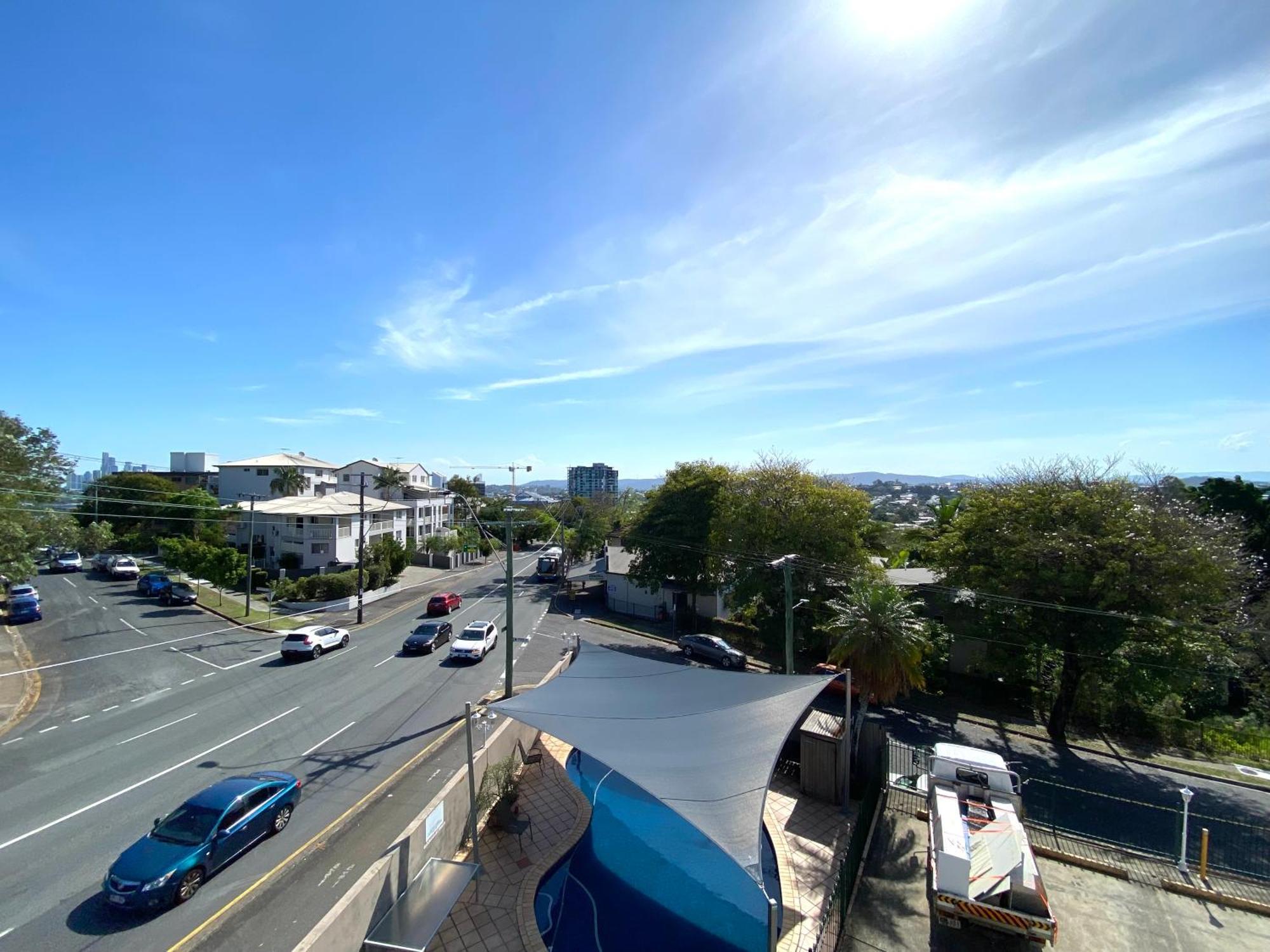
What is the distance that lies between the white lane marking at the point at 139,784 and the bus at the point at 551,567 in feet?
106

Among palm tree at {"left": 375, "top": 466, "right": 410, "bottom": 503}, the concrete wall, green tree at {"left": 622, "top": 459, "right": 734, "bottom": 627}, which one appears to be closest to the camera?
the concrete wall

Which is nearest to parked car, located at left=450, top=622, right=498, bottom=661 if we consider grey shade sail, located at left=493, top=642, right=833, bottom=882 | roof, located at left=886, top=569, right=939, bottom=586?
grey shade sail, located at left=493, top=642, right=833, bottom=882

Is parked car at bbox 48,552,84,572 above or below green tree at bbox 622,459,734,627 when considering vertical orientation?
below

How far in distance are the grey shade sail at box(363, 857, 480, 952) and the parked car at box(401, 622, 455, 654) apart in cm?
1818

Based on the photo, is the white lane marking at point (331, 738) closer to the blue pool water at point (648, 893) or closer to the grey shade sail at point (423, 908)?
the blue pool water at point (648, 893)

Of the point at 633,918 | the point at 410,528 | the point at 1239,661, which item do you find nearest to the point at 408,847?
the point at 633,918

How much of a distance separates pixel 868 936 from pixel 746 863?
4.23 metres

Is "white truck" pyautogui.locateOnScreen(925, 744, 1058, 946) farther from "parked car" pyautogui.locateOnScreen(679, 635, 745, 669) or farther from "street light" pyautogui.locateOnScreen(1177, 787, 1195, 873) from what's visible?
"parked car" pyautogui.locateOnScreen(679, 635, 745, 669)

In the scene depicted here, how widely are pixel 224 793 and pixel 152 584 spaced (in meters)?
36.9

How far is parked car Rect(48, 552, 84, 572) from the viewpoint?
46.3m

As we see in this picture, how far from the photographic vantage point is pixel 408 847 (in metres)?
8.30

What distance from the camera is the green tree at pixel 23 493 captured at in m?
22.7

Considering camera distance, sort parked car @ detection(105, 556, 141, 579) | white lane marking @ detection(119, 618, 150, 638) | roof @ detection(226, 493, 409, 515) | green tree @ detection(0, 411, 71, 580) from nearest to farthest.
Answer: green tree @ detection(0, 411, 71, 580), white lane marking @ detection(119, 618, 150, 638), parked car @ detection(105, 556, 141, 579), roof @ detection(226, 493, 409, 515)

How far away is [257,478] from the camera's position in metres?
63.2
